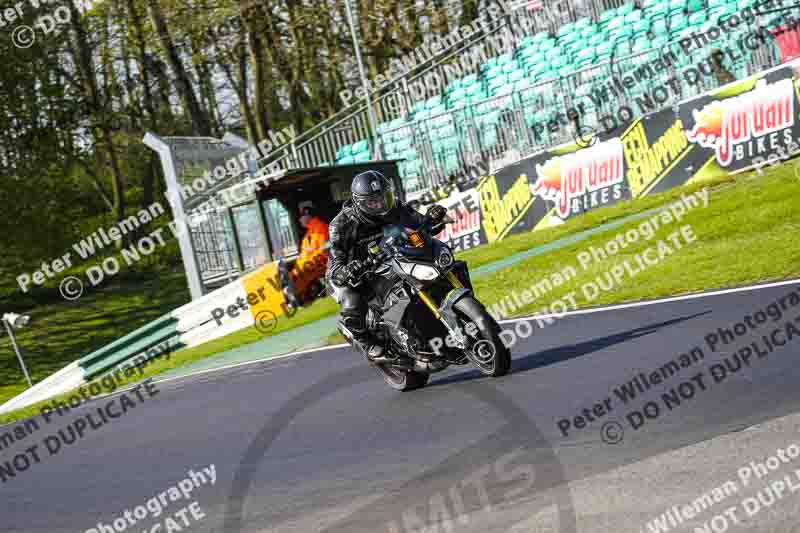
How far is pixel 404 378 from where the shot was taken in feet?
31.4

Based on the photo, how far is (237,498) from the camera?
709 cm

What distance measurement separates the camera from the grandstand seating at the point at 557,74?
Answer: 66.8ft

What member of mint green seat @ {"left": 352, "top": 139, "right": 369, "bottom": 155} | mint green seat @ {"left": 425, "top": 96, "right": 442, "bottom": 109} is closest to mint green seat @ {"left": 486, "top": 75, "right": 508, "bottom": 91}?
mint green seat @ {"left": 425, "top": 96, "right": 442, "bottom": 109}

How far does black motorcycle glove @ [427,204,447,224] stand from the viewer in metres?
8.89

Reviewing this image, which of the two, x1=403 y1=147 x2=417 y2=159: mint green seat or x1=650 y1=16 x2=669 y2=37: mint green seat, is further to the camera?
x1=403 y1=147 x2=417 y2=159: mint green seat

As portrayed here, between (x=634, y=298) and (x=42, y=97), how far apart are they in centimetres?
3028

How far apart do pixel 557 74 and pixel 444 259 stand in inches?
607

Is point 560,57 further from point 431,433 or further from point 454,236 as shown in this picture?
point 431,433

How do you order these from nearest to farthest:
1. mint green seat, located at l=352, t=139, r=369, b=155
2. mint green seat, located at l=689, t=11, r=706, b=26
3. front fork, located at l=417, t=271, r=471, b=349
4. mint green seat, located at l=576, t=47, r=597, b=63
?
front fork, located at l=417, t=271, r=471, b=349, mint green seat, located at l=689, t=11, r=706, b=26, mint green seat, located at l=576, t=47, r=597, b=63, mint green seat, located at l=352, t=139, r=369, b=155

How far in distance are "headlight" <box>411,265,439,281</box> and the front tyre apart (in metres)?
0.32

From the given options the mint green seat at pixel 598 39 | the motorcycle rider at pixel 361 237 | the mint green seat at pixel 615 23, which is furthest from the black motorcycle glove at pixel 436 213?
the mint green seat at pixel 615 23

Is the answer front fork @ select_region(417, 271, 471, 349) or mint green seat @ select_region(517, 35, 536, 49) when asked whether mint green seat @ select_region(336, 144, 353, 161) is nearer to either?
mint green seat @ select_region(517, 35, 536, 49)

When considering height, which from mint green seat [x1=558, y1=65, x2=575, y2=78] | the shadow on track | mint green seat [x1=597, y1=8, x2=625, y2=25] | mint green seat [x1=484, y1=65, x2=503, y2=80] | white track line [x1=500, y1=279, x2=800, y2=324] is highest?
mint green seat [x1=597, y1=8, x2=625, y2=25]

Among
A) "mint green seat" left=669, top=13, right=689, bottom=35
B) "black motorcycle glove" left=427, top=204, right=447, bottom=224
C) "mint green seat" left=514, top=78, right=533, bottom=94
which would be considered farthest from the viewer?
"mint green seat" left=514, top=78, right=533, bottom=94
